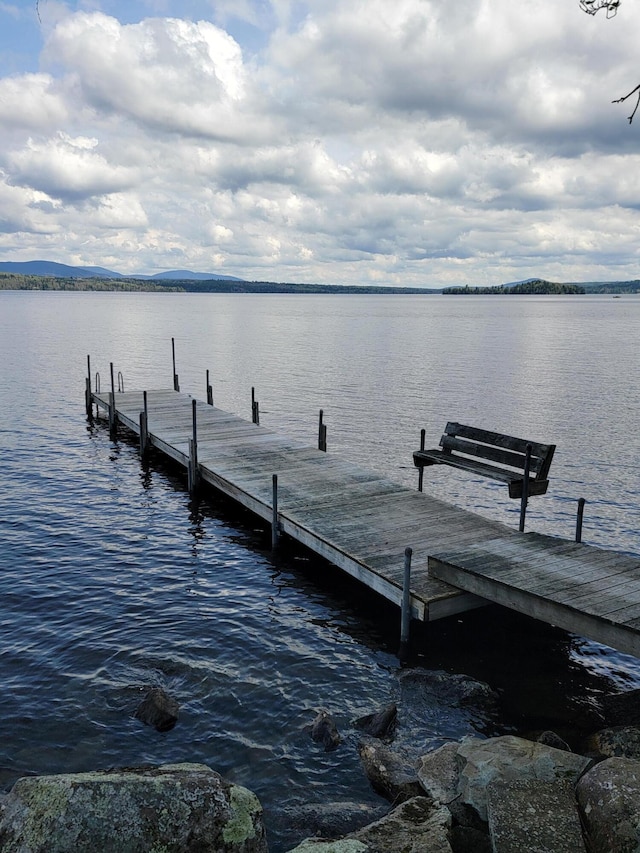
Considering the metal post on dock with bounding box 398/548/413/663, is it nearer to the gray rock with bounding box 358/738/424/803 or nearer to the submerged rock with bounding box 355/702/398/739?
the submerged rock with bounding box 355/702/398/739

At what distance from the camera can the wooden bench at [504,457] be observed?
1423 centimetres

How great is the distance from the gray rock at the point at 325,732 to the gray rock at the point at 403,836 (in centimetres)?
228

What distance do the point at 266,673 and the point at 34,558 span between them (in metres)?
7.85

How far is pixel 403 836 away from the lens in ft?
23.0

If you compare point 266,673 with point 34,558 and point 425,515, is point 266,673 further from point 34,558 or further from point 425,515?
point 34,558

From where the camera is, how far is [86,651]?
12305 mm

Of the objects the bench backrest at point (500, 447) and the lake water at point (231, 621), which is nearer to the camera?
the lake water at point (231, 621)

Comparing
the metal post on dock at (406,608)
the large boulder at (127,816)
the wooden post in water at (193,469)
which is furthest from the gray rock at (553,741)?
the wooden post in water at (193,469)

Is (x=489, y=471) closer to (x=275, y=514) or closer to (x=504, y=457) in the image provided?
(x=504, y=457)

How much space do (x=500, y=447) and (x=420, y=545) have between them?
3.78 metres

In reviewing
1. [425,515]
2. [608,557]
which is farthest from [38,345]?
[608,557]

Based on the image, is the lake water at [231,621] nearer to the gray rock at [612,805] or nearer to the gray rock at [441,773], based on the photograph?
the gray rock at [441,773]

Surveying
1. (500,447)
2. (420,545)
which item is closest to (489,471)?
(500,447)

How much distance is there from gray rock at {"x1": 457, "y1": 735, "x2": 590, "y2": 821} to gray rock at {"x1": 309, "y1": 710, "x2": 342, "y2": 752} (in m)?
2.09
